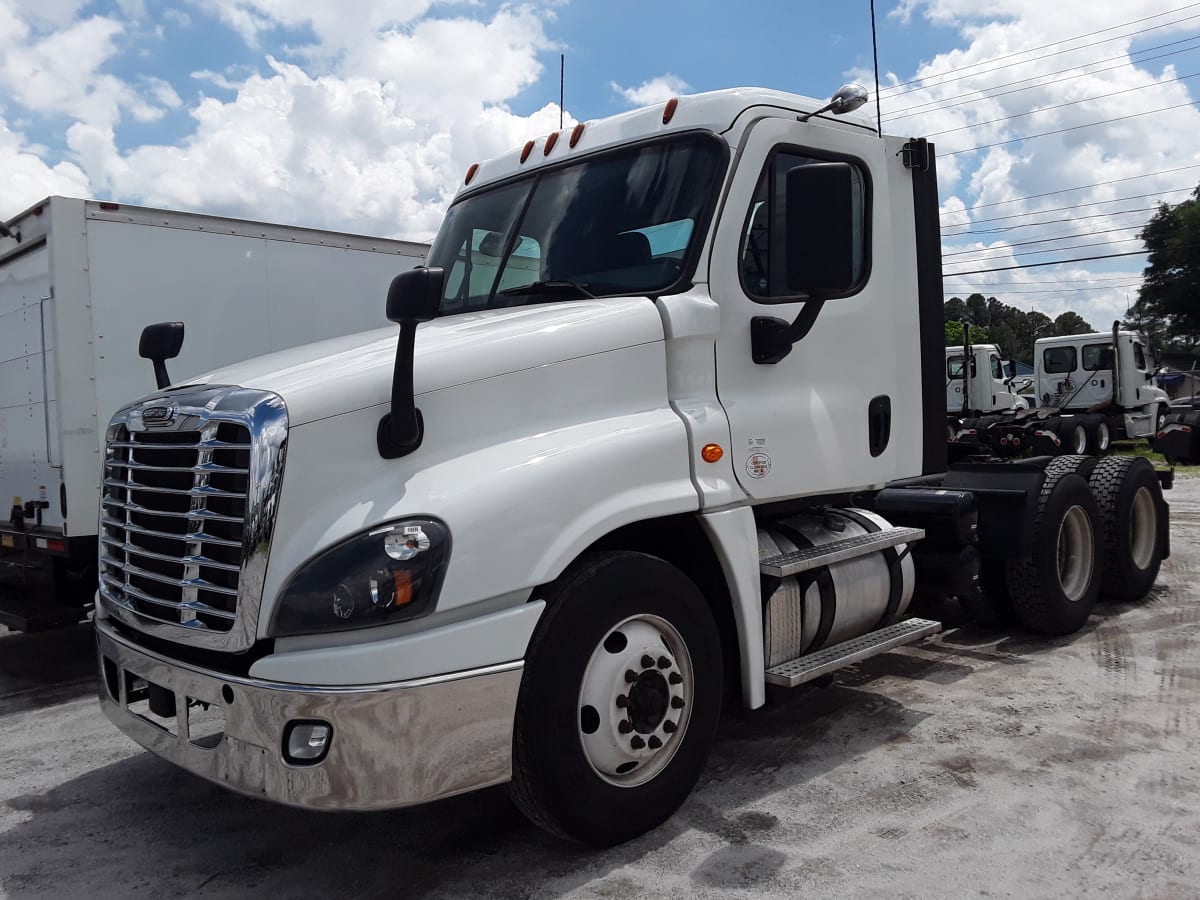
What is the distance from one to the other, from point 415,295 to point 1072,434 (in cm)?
2097

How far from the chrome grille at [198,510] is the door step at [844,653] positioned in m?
2.14

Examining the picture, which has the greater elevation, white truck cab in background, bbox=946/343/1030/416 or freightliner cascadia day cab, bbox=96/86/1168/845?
white truck cab in background, bbox=946/343/1030/416

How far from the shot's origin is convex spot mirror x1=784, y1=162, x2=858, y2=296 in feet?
12.2

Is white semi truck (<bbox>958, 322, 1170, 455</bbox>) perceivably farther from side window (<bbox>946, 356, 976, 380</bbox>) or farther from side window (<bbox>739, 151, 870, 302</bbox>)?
side window (<bbox>739, 151, 870, 302</bbox>)

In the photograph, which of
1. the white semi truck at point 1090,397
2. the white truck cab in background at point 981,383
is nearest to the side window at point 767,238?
the white semi truck at point 1090,397

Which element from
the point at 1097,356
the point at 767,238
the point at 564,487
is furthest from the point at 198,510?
the point at 1097,356

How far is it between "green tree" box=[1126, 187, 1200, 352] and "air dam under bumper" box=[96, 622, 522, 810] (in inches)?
2626

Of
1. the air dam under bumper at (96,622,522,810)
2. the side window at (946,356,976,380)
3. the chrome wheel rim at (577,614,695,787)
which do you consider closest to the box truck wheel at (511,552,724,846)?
the chrome wheel rim at (577,614,695,787)

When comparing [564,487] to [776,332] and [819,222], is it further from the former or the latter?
[819,222]

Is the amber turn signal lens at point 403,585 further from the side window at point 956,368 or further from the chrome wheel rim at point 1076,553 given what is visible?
the side window at point 956,368

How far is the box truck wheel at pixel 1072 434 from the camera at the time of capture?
21.0m

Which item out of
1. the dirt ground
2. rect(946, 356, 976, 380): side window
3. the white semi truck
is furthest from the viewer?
rect(946, 356, 976, 380): side window

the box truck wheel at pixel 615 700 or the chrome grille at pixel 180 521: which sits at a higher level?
the chrome grille at pixel 180 521

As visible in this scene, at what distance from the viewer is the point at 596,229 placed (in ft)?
13.8
